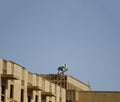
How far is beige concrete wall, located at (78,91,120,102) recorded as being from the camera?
103812 mm

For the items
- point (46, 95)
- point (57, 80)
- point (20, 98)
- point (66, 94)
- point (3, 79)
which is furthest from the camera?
point (57, 80)

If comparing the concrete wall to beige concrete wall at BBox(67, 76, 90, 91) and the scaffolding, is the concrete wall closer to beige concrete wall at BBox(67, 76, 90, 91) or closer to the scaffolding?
the scaffolding

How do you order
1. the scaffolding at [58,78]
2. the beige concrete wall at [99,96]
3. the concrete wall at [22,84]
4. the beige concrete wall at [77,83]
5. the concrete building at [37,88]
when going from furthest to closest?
the beige concrete wall at [77,83], the scaffolding at [58,78], the beige concrete wall at [99,96], the concrete building at [37,88], the concrete wall at [22,84]

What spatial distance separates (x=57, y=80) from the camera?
106938 mm

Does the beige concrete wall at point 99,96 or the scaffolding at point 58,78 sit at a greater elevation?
the scaffolding at point 58,78

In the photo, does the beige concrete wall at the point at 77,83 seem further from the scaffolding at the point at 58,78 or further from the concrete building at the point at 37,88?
the scaffolding at the point at 58,78

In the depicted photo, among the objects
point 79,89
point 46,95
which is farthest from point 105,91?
point 46,95

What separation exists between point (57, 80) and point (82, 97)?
17.7ft

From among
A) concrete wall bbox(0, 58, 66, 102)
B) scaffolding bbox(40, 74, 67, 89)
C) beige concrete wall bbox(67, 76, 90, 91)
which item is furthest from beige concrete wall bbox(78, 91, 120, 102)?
concrete wall bbox(0, 58, 66, 102)

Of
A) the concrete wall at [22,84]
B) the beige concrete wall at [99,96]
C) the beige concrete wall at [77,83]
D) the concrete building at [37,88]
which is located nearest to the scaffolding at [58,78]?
the concrete building at [37,88]

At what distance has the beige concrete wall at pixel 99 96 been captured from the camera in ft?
341

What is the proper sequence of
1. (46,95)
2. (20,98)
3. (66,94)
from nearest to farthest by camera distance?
(20,98)
(46,95)
(66,94)

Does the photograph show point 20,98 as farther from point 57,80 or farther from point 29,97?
point 57,80

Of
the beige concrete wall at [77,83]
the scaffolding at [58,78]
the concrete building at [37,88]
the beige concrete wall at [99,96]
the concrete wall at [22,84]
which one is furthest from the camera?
the beige concrete wall at [77,83]
